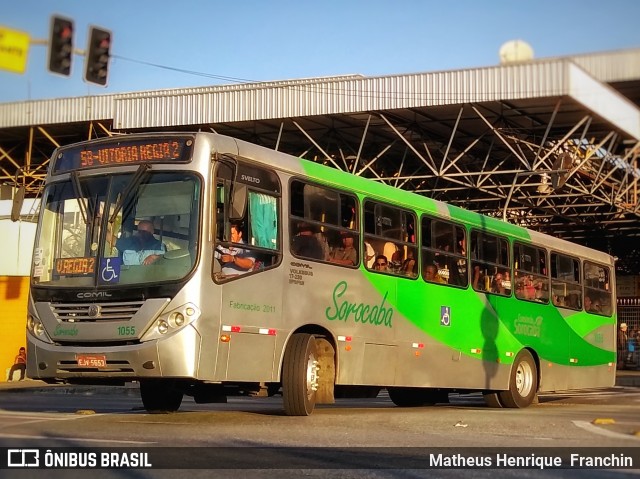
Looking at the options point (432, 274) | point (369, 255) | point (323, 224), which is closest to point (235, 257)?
point (323, 224)

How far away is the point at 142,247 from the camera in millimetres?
11523

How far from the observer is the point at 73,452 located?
345 inches

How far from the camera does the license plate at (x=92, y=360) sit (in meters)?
11.4

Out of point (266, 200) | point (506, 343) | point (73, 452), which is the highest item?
point (266, 200)

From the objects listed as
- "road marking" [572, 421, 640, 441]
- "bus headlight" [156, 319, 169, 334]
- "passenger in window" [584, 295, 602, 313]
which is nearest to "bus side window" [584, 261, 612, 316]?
"passenger in window" [584, 295, 602, 313]

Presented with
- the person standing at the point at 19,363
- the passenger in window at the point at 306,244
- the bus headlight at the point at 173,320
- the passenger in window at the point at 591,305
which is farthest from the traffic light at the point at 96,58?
the person standing at the point at 19,363

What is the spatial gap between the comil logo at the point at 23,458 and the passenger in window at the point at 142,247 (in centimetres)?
306

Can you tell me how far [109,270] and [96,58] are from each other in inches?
350

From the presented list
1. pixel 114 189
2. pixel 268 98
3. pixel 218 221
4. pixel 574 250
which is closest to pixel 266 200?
pixel 218 221

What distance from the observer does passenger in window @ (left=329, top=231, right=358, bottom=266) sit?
13.7 m

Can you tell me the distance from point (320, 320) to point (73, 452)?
505 cm

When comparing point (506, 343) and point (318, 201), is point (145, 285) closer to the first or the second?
point (318, 201)

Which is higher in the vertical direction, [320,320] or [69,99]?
[69,99]

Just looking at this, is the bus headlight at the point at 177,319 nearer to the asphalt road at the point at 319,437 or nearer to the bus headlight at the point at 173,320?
the bus headlight at the point at 173,320
